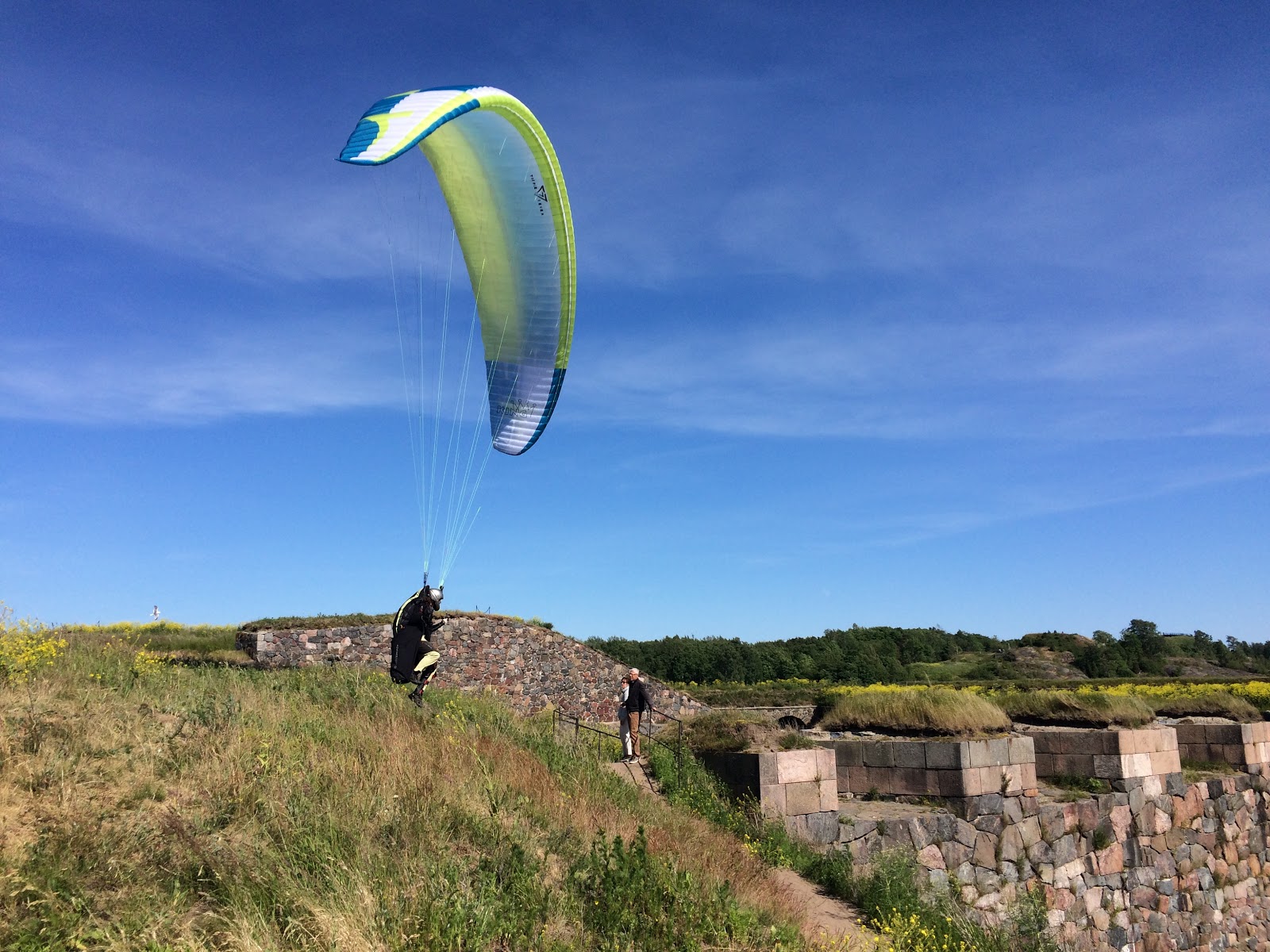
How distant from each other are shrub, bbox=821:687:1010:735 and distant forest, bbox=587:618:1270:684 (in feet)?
62.9

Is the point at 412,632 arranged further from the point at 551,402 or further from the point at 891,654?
the point at 891,654

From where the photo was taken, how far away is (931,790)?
9875 millimetres

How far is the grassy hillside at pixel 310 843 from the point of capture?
14.4 ft

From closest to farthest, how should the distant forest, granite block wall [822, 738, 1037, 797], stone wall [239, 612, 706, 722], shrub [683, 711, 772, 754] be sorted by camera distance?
granite block wall [822, 738, 1037, 797] → shrub [683, 711, 772, 754] → stone wall [239, 612, 706, 722] → the distant forest

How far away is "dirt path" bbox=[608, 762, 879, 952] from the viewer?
21.0ft

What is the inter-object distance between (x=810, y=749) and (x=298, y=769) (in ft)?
18.8

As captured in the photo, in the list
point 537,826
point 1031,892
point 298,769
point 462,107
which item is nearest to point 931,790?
point 1031,892

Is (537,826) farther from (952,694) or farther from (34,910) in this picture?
(952,694)

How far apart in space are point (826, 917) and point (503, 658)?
15.6m

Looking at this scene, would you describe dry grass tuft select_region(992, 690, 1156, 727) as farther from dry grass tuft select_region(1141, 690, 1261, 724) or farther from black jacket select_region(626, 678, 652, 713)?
black jacket select_region(626, 678, 652, 713)

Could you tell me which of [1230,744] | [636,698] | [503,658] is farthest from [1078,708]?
[503,658]

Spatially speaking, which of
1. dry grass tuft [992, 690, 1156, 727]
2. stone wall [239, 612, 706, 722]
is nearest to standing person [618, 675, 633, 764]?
dry grass tuft [992, 690, 1156, 727]

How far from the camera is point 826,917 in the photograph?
7.52 m

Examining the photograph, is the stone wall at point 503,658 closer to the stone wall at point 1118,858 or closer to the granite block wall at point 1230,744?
the granite block wall at point 1230,744
